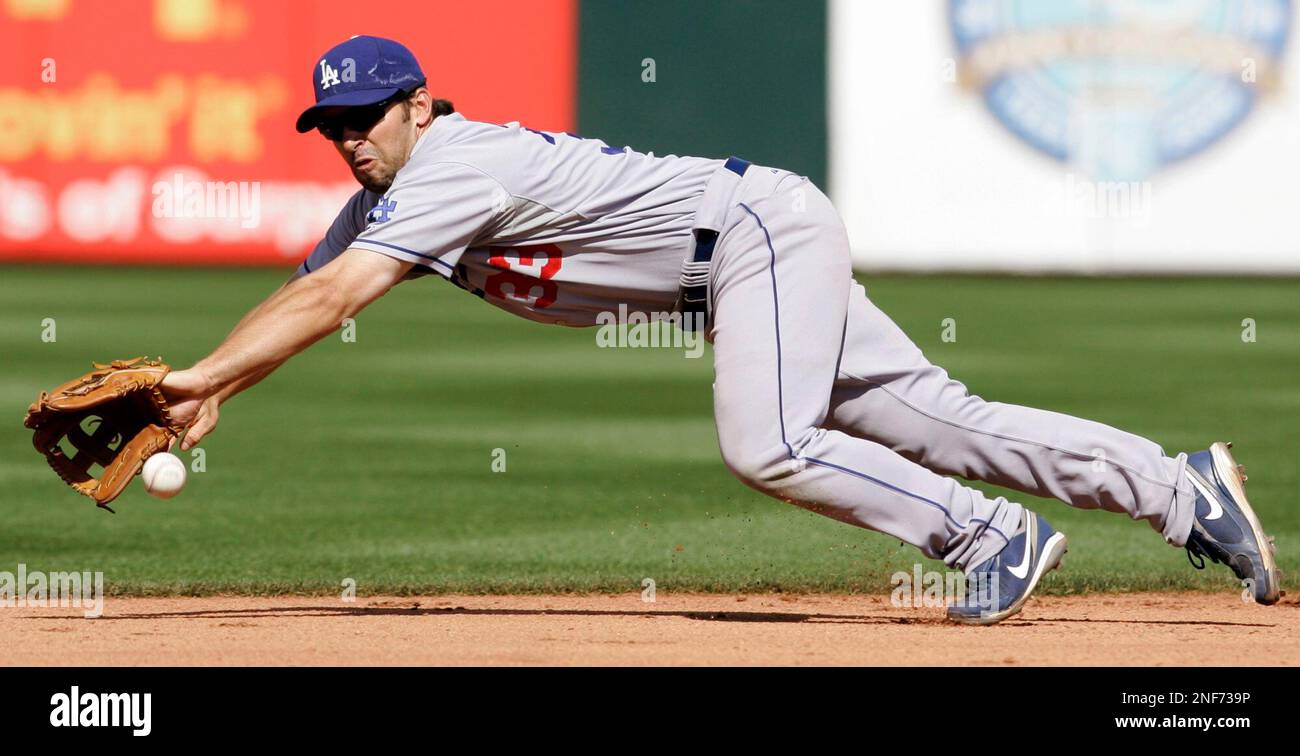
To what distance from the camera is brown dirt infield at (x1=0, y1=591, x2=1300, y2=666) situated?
4.77 metres

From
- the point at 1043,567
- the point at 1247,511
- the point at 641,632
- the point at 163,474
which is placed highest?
the point at 163,474

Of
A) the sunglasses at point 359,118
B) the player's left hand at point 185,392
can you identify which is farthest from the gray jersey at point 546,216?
the player's left hand at point 185,392

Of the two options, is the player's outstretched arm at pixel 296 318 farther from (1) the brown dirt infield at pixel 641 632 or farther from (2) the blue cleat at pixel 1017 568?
(2) the blue cleat at pixel 1017 568

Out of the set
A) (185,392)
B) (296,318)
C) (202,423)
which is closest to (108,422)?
(202,423)

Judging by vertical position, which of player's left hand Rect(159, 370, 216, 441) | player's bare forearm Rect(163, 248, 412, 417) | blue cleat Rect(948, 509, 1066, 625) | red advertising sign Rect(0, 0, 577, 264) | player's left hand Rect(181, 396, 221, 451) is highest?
red advertising sign Rect(0, 0, 577, 264)

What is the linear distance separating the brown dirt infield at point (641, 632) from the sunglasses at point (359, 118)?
1.27m

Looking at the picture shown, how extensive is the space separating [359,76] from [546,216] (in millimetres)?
558

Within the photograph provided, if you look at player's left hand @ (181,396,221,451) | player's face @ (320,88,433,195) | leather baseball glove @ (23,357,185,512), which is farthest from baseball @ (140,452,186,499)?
player's face @ (320,88,433,195)

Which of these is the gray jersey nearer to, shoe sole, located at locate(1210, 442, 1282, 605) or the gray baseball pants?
the gray baseball pants

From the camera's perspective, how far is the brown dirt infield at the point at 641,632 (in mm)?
4770

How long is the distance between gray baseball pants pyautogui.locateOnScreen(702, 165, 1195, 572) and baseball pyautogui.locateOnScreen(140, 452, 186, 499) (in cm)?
133

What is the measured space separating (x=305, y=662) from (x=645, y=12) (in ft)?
44.2

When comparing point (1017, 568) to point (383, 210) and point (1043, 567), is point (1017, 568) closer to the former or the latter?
point (1043, 567)

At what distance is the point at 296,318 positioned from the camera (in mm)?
4562
